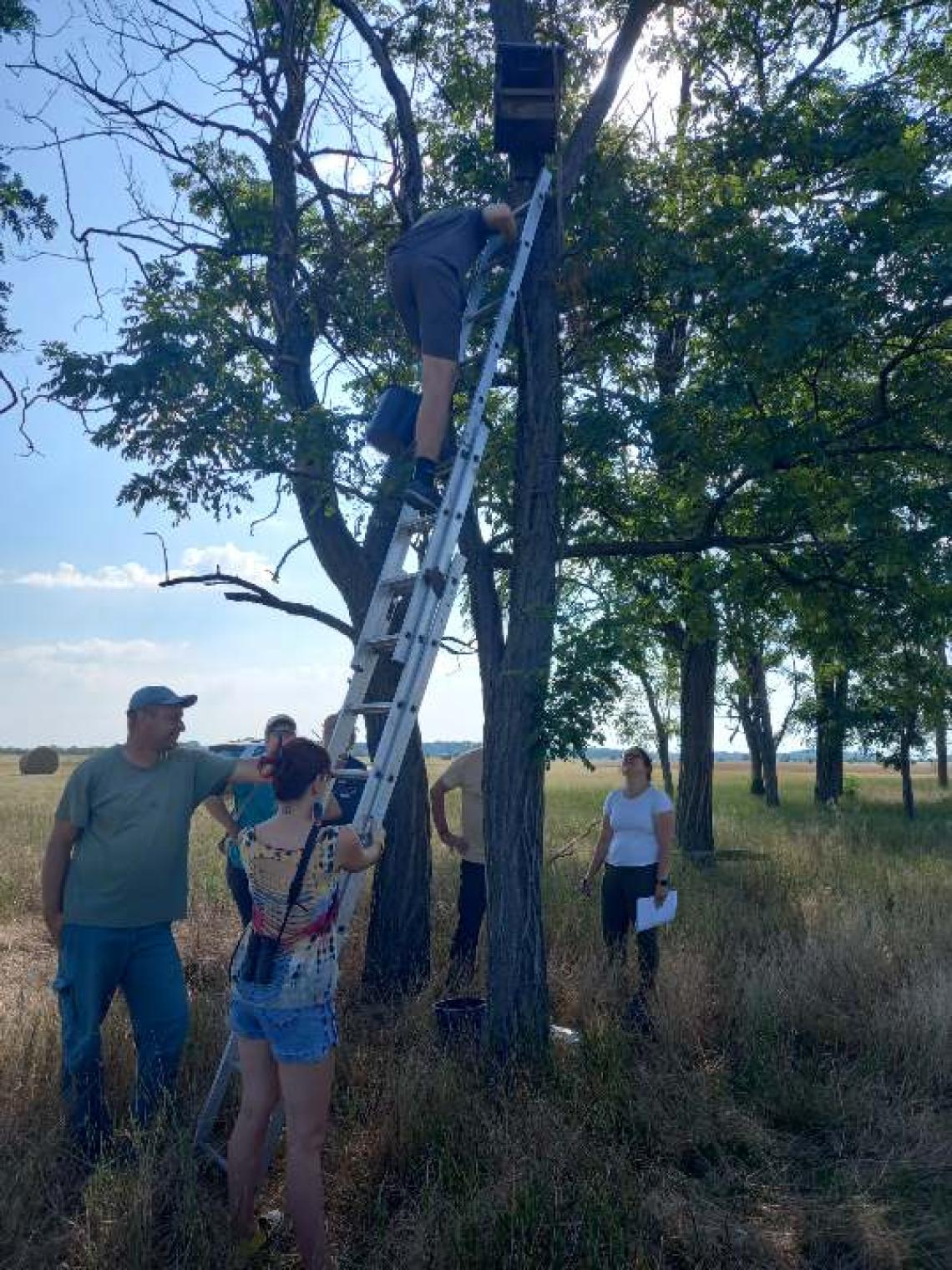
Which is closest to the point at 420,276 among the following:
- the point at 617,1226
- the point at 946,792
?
the point at 617,1226

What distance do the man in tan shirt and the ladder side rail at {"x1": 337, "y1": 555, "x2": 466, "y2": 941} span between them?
8.02 feet

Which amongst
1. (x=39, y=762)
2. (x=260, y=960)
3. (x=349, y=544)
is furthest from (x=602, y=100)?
(x=39, y=762)

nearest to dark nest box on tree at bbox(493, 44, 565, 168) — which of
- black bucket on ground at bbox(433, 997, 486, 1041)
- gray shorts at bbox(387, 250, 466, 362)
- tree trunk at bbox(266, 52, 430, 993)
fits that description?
gray shorts at bbox(387, 250, 466, 362)

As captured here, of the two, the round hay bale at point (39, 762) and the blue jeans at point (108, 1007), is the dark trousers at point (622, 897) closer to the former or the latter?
the blue jeans at point (108, 1007)

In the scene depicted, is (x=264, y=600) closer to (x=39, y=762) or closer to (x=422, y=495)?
(x=422, y=495)

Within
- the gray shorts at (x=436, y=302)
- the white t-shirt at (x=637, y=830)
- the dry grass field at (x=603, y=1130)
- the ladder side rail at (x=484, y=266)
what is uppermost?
the ladder side rail at (x=484, y=266)

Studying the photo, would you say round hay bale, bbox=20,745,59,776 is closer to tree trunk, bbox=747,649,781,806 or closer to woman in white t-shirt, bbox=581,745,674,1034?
tree trunk, bbox=747,649,781,806

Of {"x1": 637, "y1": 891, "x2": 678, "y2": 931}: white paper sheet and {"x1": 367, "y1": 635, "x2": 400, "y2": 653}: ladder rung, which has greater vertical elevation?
{"x1": 367, "y1": 635, "x2": 400, "y2": 653}: ladder rung

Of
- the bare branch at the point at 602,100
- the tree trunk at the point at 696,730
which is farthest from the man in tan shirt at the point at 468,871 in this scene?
the tree trunk at the point at 696,730

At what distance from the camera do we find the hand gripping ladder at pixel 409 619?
445 centimetres

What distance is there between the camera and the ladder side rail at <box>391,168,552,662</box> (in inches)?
186

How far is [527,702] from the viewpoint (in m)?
5.65

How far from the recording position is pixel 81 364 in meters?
6.64

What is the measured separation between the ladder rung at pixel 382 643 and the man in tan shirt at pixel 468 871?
6.85ft
